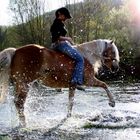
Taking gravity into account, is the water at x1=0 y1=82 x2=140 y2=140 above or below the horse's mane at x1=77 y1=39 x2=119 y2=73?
below

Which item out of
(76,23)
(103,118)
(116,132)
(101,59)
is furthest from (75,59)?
(76,23)

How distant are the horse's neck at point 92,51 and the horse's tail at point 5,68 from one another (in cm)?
203

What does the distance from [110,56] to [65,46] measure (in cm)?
154

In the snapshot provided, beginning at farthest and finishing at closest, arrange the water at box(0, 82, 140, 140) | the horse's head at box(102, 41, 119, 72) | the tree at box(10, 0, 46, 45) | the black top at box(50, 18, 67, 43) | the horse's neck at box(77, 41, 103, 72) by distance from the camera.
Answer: the tree at box(10, 0, 46, 45), the horse's head at box(102, 41, 119, 72), the horse's neck at box(77, 41, 103, 72), the black top at box(50, 18, 67, 43), the water at box(0, 82, 140, 140)

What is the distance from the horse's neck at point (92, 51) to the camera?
36.2 ft

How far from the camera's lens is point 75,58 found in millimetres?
10680

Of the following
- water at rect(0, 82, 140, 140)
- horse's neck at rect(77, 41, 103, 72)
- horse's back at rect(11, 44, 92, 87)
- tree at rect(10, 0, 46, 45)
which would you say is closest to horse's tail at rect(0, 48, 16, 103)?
horse's back at rect(11, 44, 92, 87)

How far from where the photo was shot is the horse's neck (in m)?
11.0

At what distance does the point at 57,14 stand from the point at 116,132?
398cm

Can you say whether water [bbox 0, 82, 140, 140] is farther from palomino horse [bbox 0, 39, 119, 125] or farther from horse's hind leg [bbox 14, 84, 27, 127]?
palomino horse [bbox 0, 39, 119, 125]

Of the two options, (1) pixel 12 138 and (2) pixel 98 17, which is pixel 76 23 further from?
(1) pixel 12 138

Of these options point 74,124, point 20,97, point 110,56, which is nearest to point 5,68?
point 20,97

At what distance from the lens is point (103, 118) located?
34.2ft

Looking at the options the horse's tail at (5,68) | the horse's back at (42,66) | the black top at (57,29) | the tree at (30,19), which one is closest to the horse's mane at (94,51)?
the horse's back at (42,66)
